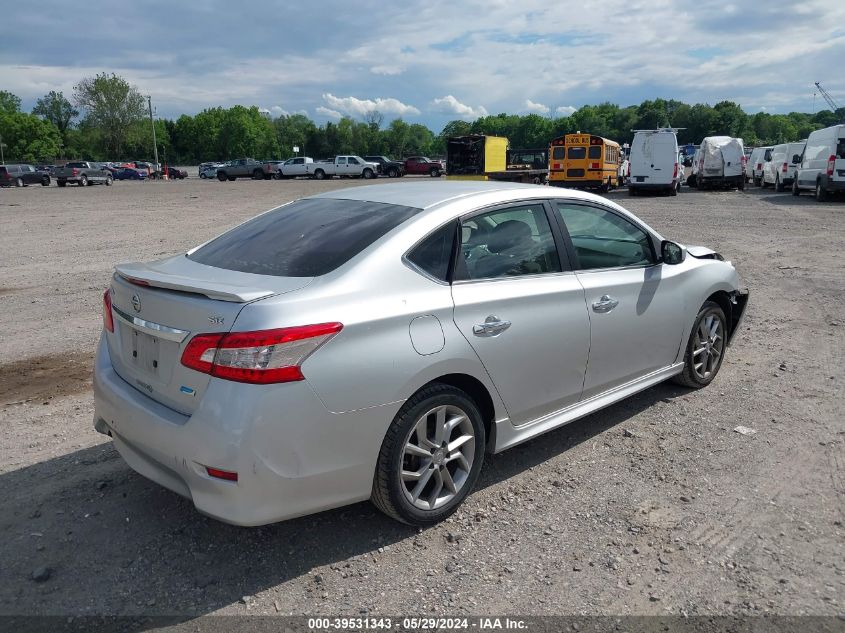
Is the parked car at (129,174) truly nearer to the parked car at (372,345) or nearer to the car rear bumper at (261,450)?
the parked car at (372,345)

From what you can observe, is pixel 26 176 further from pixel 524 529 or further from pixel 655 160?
pixel 524 529

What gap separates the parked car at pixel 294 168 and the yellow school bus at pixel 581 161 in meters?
29.1

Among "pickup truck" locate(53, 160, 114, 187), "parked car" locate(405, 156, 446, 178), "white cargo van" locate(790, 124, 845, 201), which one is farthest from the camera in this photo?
"parked car" locate(405, 156, 446, 178)

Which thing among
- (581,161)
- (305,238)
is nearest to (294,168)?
(581,161)

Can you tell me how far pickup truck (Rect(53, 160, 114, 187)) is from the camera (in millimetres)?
47969

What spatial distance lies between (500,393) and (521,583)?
3.25 ft

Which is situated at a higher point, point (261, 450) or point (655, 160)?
point (655, 160)

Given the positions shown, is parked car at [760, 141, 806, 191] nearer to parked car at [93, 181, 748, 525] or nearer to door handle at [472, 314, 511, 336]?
parked car at [93, 181, 748, 525]

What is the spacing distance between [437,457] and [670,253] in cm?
249

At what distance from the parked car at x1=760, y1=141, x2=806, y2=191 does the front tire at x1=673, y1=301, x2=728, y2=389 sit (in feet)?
82.9

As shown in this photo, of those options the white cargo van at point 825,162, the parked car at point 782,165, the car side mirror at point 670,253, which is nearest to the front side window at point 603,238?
the car side mirror at point 670,253

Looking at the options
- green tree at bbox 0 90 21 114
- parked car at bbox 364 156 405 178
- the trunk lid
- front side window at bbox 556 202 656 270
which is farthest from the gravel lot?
green tree at bbox 0 90 21 114

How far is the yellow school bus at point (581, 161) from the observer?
31.0m

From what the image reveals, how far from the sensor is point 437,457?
3389 millimetres
